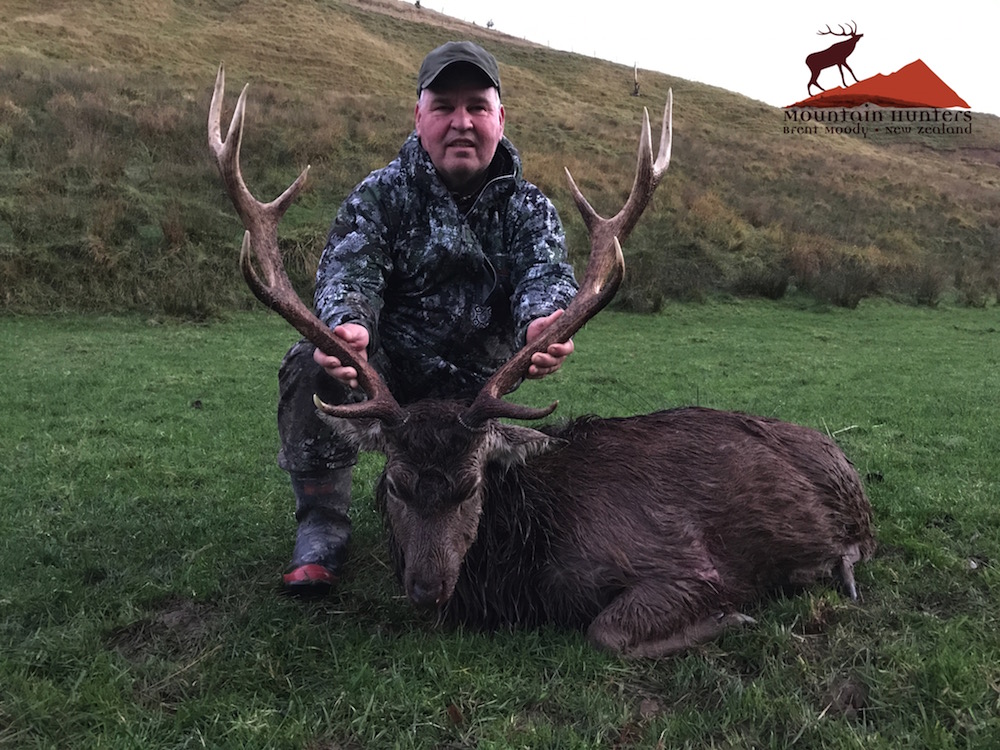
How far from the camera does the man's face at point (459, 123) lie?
160 inches

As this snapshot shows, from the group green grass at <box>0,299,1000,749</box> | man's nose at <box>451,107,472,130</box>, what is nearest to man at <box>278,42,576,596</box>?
man's nose at <box>451,107,472,130</box>

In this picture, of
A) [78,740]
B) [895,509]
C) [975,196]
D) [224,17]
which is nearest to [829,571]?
[895,509]

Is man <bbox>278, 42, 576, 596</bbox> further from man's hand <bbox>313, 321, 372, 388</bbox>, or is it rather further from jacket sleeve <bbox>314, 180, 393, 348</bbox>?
man's hand <bbox>313, 321, 372, 388</bbox>

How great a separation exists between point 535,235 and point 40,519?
10.7 feet

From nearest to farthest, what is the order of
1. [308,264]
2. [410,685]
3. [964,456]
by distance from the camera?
[410,685] < [964,456] < [308,264]

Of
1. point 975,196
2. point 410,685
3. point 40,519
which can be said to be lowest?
point 40,519

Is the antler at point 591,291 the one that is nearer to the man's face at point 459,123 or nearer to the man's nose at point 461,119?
the man's face at point 459,123

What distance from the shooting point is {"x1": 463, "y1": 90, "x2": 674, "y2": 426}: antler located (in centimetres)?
326

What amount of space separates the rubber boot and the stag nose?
74cm

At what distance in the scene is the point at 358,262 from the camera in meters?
4.08

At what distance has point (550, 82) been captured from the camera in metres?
49.7

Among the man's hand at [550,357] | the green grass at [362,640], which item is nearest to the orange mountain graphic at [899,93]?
the green grass at [362,640]

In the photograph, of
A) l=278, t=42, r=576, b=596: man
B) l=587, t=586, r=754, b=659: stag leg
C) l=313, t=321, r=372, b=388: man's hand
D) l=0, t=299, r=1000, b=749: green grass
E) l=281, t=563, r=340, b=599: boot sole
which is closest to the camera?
l=0, t=299, r=1000, b=749: green grass

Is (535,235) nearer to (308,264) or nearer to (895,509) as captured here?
(895,509)
